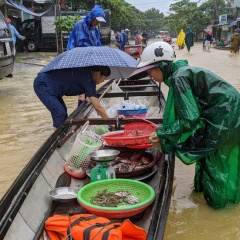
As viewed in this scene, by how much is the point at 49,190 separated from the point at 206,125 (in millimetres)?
1485

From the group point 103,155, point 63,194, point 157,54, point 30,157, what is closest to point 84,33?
point 30,157

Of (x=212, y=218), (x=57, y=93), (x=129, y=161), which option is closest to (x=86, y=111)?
(x=57, y=93)

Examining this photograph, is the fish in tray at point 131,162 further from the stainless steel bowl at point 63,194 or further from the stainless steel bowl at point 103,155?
the stainless steel bowl at point 63,194

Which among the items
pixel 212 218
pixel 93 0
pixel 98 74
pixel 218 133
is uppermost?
pixel 93 0

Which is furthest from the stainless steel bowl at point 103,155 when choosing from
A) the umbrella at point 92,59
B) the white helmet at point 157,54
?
the umbrella at point 92,59

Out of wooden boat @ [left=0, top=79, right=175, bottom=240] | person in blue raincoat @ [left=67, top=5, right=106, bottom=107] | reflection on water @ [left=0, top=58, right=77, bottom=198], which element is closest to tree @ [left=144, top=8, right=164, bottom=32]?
reflection on water @ [left=0, top=58, right=77, bottom=198]

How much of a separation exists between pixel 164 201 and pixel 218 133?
0.92 meters

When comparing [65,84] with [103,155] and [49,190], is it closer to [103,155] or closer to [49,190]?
[103,155]

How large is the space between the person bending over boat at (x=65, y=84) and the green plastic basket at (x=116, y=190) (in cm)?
131

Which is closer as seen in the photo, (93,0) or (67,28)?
(67,28)

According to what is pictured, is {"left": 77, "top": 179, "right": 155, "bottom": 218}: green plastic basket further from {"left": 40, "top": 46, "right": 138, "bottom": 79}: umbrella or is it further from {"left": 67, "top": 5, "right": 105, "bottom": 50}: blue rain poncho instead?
{"left": 67, "top": 5, "right": 105, "bottom": 50}: blue rain poncho

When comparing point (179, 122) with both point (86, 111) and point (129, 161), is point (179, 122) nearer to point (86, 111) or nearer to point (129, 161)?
point (129, 161)

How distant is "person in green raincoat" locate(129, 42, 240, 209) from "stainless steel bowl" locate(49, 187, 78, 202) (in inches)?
32.9

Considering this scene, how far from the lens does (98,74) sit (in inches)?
171
